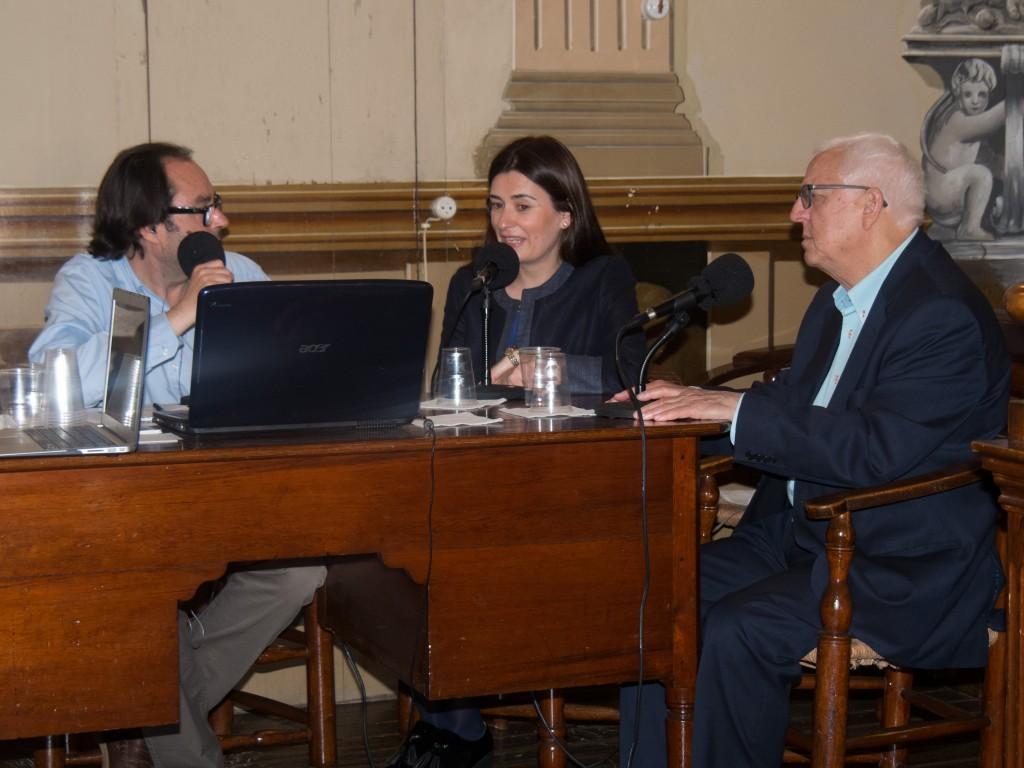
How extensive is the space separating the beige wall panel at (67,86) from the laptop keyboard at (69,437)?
1282 mm

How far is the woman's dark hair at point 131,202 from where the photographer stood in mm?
3059

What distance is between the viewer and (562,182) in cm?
338

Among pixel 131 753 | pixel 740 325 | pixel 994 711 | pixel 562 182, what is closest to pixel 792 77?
pixel 740 325

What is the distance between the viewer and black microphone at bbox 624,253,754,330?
8.14 feet

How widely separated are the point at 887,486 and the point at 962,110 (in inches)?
86.5

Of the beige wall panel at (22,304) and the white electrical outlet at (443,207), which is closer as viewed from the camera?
the beige wall panel at (22,304)

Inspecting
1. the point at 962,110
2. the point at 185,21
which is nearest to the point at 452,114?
the point at 185,21

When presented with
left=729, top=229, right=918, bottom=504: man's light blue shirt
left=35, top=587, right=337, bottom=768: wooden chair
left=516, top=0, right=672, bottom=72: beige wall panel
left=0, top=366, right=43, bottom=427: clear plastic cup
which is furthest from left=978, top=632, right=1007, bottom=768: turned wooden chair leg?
left=516, top=0, right=672, bottom=72: beige wall panel

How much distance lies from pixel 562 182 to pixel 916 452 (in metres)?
1.27

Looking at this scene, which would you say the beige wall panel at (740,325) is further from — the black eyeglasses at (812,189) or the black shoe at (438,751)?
the black shoe at (438,751)

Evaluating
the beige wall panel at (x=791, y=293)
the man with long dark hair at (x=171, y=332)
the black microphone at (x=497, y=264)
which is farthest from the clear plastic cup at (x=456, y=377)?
the beige wall panel at (x=791, y=293)

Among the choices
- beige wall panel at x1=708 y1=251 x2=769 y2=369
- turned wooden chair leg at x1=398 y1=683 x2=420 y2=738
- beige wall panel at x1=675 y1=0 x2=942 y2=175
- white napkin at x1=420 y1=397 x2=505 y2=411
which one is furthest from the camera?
beige wall panel at x1=708 y1=251 x2=769 y2=369

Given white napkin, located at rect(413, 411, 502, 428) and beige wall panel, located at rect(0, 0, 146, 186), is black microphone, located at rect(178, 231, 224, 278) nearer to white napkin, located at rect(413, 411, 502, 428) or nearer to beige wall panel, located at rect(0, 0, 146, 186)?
white napkin, located at rect(413, 411, 502, 428)

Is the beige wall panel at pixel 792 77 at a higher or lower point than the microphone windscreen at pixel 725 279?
higher
